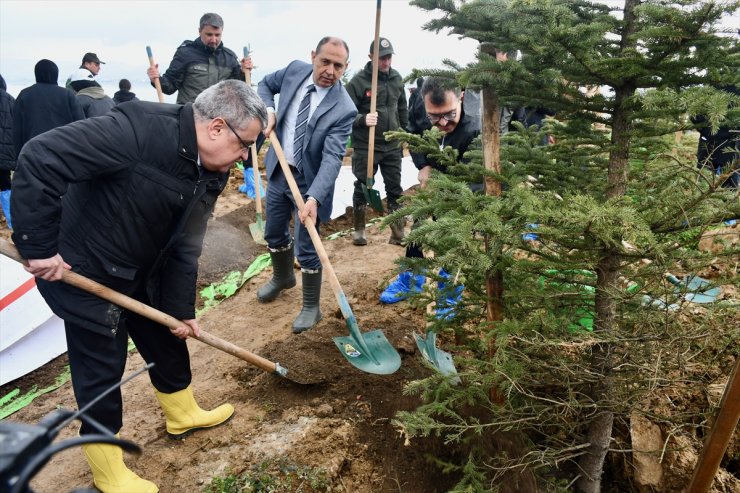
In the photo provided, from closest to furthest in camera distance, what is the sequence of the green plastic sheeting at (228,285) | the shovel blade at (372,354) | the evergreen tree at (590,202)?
the evergreen tree at (590,202), the shovel blade at (372,354), the green plastic sheeting at (228,285)

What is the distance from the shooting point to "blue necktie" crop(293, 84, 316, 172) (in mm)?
4062

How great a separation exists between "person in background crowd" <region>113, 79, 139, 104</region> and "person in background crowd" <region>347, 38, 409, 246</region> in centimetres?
407

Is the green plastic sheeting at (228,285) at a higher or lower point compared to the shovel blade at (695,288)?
lower

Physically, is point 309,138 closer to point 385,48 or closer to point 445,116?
point 445,116

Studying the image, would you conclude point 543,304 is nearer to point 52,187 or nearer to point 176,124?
point 176,124

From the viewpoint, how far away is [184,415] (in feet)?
10.3

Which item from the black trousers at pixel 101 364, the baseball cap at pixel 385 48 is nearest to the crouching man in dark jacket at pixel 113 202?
the black trousers at pixel 101 364

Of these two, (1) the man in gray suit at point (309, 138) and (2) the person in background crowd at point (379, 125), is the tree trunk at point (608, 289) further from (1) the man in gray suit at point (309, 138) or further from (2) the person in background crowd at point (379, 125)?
(2) the person in background crowd at point (379, 125)

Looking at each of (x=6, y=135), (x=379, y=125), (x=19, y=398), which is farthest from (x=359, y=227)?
(x=6, y=135)

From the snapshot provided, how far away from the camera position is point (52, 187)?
6.94 ft

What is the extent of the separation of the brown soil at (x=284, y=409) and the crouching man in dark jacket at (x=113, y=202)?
38cm

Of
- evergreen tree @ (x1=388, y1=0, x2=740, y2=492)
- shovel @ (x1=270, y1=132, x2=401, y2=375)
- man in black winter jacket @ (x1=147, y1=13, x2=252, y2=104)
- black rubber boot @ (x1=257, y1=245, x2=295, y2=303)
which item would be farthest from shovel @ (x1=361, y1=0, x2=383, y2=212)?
evergreen tree @ (x1=388, y1=0, x2=740, y2=492)

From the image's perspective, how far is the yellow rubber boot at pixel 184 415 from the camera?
10.1ft

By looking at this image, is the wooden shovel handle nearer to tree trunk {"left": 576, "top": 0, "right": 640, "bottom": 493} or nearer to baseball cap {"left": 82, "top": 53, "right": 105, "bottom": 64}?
tree trunk {"left": 576, "top": 0, "right": 640, "bottom": 493}
